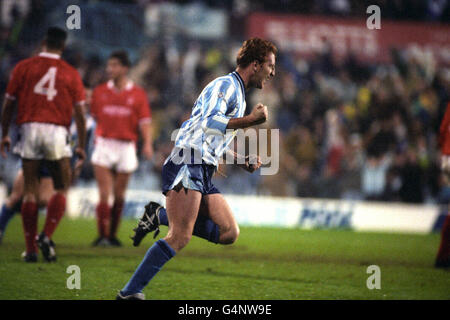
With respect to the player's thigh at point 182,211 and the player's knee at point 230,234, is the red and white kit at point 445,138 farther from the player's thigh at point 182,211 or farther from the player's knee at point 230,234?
the player's thigh at point 182,211

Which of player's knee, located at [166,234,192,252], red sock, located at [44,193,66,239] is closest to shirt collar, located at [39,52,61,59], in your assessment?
red sock, located at [44,193,66,239]

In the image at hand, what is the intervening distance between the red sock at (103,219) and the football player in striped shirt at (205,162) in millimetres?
3739

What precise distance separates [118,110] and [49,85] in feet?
7.99

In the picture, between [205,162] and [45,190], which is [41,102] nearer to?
[45,190]

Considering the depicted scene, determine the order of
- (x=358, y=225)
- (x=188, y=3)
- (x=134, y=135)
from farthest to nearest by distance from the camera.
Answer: (x=188, y=3) < (x=358, y=225) < (x=134, y=135)

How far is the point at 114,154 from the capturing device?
31.1ft

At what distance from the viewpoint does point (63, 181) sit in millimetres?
7297

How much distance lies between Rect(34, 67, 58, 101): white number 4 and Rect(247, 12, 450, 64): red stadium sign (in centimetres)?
1152

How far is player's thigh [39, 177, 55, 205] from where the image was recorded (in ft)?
27.0

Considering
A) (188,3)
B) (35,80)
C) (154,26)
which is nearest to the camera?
(35,80)

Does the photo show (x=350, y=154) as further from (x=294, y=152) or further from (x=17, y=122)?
(x=17, y=122)

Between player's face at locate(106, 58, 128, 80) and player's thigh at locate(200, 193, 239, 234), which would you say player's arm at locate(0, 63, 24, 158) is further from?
player's thigh at locate(200, 193, 239, 234)
